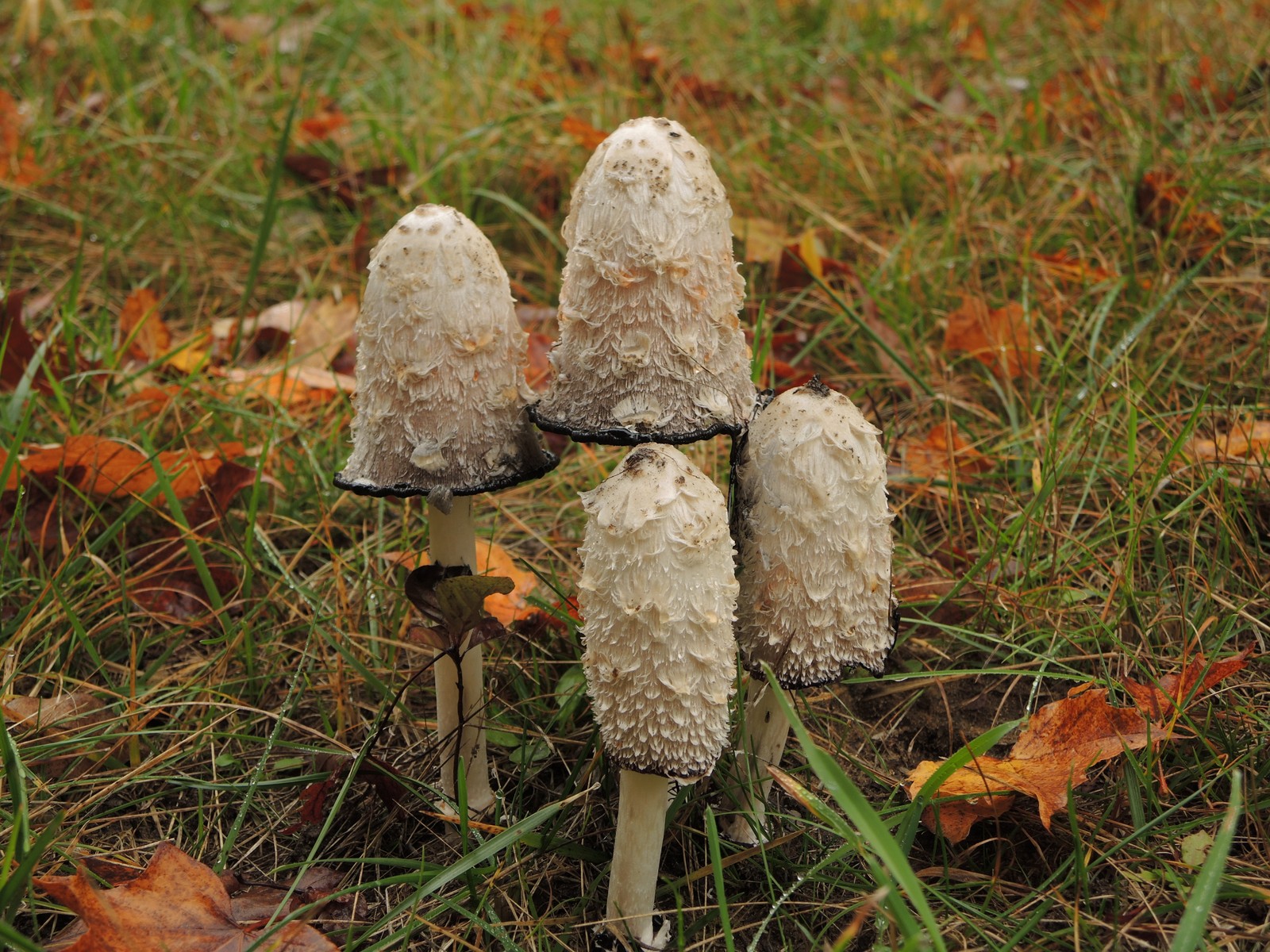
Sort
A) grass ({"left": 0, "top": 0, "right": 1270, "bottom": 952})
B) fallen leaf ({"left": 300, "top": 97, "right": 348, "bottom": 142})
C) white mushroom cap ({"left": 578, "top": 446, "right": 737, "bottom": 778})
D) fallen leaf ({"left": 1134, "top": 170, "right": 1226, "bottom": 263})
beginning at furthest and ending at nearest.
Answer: fallen leaf ({"left": 300, "top": 97, "right": 348, "bottom": 142}), fallen leaf ({"left": 1134, "top": 170, "right": 1226, "bottom": 263}), grass ({"left": 0, "top": 0, "right": 1270, "bottom": 952}), white mushroom cap ({"left": 578, "top": 446, "right": 737, "bottom": 778})

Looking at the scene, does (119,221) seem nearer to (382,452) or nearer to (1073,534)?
(382,452)

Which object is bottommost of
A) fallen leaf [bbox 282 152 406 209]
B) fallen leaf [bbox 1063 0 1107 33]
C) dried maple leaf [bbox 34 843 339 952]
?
dried maple leaf [bbox 34 843 339 952]

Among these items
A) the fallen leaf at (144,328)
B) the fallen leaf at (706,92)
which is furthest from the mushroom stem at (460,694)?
the fallen leaf at (706,92)

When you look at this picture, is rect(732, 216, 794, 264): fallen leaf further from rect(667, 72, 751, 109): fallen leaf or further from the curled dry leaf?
the curled dry leaf

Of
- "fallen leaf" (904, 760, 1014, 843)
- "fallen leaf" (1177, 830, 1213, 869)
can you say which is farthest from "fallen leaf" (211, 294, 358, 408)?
"fallen leaf" (1177, 830, 1213, 869)

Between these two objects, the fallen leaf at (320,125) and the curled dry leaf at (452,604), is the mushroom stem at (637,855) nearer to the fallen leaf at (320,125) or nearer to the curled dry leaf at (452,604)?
the curled dry leaf at (452,604)

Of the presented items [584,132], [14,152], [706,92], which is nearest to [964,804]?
[584,132]
